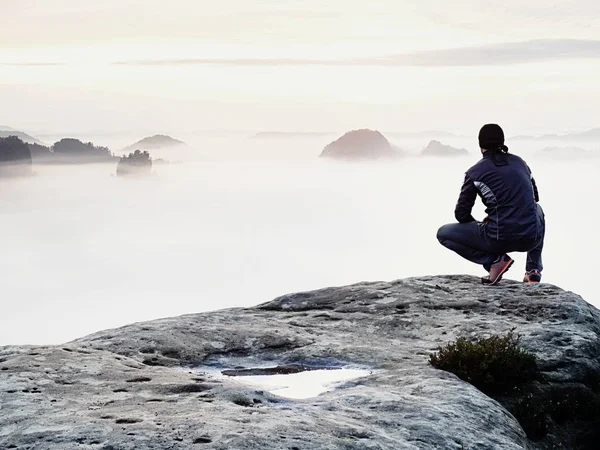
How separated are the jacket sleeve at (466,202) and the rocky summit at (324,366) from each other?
55.1 inches

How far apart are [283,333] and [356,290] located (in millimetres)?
3223

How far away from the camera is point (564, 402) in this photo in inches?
529

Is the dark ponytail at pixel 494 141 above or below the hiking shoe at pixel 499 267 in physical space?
above

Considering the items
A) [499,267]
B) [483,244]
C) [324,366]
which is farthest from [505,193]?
[324,366]

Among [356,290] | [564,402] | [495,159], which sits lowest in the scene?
[564,402]

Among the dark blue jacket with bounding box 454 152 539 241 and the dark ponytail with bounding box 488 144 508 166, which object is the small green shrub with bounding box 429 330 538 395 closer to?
the dark blue jacket with bounding box 454 152 539 241

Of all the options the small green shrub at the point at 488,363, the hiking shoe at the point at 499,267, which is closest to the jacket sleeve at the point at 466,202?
the hiking shoe at the point at 499,267

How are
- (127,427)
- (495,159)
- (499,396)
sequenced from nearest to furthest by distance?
(127,427) → (499,396) → (495,159)

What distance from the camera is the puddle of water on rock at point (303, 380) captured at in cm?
1177

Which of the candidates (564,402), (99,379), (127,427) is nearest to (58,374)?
(99,379)

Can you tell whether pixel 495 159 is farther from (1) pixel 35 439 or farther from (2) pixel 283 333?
(1) pixel 35 439

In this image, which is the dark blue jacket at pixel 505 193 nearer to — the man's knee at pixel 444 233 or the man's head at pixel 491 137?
the man's head at pixel 491 137

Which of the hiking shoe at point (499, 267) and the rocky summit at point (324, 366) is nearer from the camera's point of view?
the rocky summit at point (324, 366)

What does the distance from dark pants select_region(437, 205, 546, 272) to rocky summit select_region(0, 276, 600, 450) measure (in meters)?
0.64
